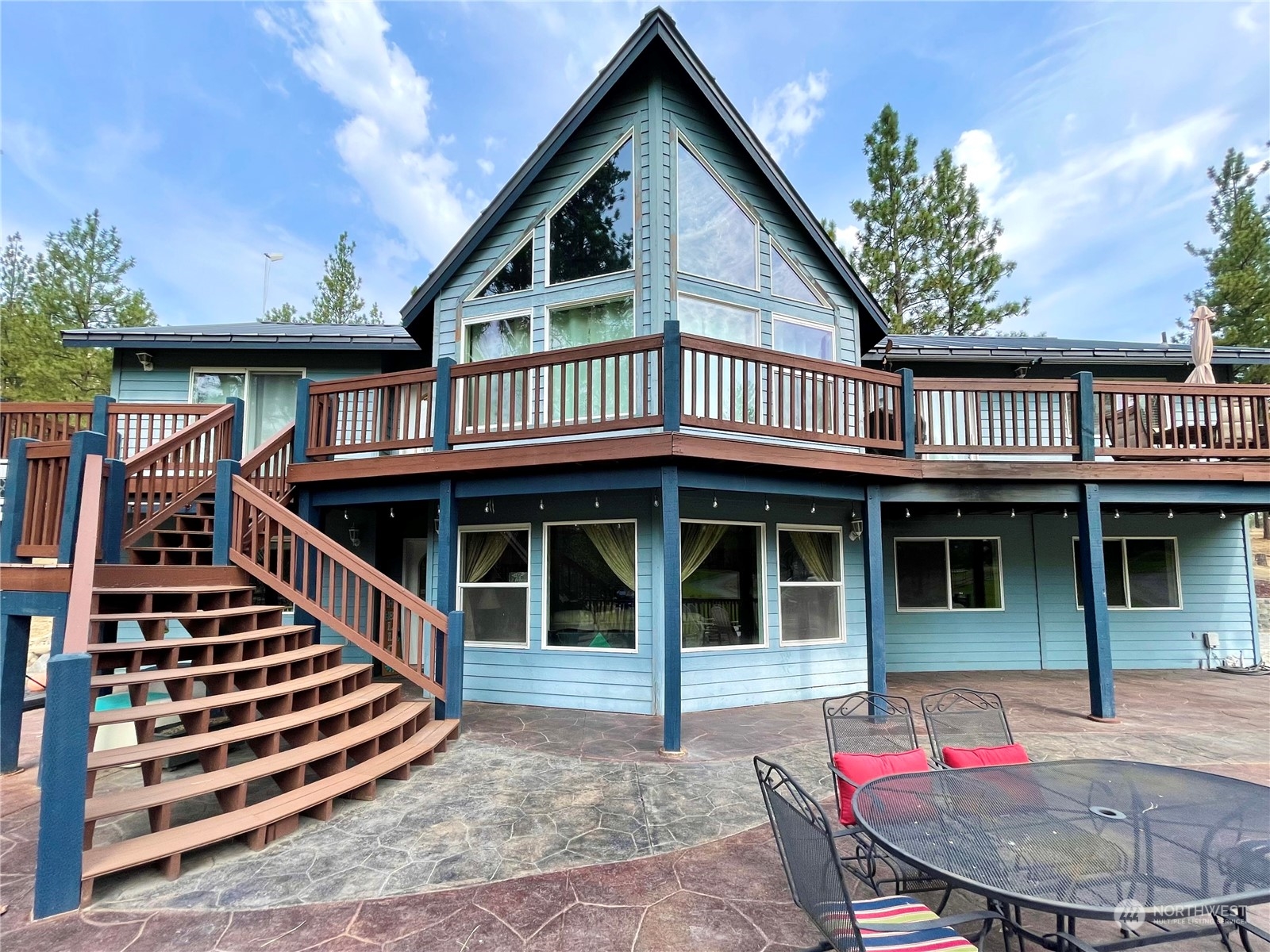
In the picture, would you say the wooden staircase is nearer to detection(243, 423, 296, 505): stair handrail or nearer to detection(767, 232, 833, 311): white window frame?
detection(243, 423, 296, 505): stair handrail

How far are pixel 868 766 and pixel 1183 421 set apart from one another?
678 cm

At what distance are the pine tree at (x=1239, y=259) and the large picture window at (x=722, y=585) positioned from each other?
71.2 ft

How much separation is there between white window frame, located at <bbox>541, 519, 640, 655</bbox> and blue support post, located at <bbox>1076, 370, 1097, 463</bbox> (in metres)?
5.43

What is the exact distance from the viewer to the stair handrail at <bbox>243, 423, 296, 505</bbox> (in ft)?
22.5

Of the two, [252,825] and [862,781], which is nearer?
[862,781]

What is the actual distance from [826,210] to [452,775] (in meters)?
21.3

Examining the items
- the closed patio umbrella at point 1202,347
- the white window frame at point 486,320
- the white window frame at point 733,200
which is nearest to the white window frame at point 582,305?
the white window frame at point 486,320

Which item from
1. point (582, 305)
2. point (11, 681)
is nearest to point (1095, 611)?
point (582, 305)

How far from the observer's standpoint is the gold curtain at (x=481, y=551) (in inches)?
302

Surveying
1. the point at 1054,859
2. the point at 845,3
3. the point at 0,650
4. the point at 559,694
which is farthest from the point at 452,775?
the point at 845,3

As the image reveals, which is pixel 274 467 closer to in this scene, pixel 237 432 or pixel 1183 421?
pixel 237 432

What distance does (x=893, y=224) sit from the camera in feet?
61.9

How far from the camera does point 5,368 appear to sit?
17.6 meters

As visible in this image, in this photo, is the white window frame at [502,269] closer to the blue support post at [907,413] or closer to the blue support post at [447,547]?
the blue support post at [447,547]
